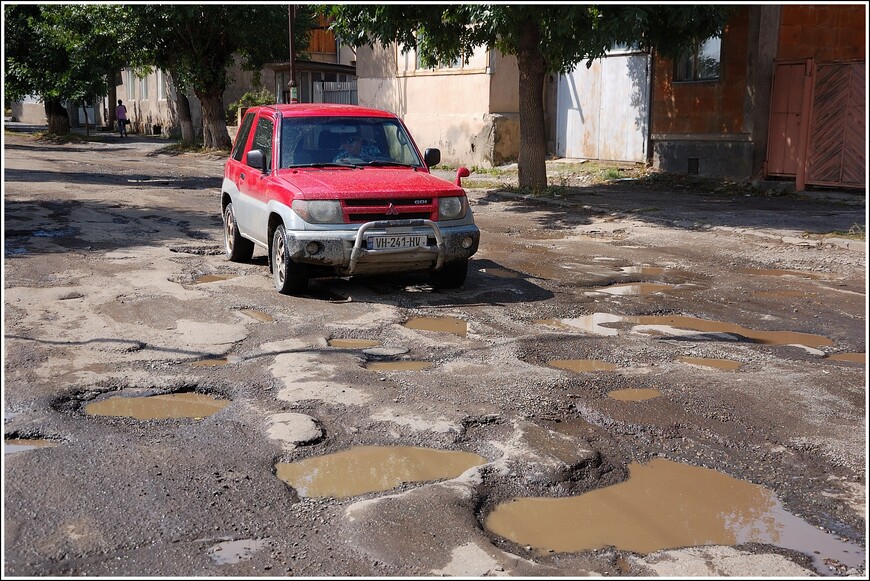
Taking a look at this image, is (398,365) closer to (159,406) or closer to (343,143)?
(159,406)

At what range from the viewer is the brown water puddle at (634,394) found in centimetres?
577

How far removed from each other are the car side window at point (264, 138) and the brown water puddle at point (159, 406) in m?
4.10

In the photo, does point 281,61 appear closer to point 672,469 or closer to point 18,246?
point 18,246

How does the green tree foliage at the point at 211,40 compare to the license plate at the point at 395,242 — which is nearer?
the license plate at the point at 395,242

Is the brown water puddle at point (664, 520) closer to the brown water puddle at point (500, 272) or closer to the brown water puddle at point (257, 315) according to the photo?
the brown water puddle at point (257, 315)

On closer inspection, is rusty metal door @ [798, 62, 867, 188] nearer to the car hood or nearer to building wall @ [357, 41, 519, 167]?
building wall @ [357, 41, 519, 167]

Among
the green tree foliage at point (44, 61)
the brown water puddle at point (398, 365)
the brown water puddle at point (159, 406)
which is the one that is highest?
the green tree foliage at point (44, 61)

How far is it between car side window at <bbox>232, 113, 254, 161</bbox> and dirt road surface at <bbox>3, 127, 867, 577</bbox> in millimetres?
1216

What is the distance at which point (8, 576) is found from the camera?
137 inches

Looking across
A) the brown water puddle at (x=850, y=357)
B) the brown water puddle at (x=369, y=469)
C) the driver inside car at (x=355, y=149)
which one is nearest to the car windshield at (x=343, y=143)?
the driver inside car at (x=355, y=149)

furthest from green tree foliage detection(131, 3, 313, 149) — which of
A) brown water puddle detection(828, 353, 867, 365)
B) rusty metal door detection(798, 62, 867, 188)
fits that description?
brown water puddle detection(828, 353, 867, 365)

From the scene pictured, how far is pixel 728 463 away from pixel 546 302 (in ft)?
12.8

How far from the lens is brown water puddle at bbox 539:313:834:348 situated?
7305 mm

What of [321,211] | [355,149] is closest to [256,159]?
[355,149]
